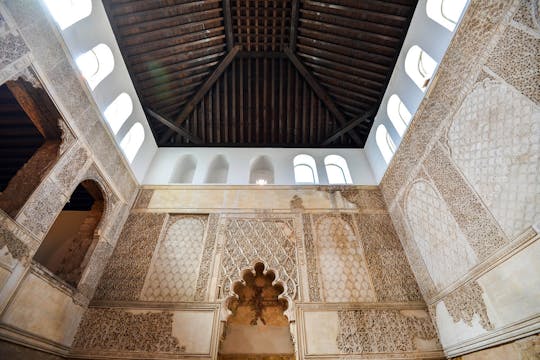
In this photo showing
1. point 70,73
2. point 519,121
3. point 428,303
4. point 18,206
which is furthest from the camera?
point 428,303

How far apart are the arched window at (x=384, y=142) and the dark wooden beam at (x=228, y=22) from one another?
3889 millimetres

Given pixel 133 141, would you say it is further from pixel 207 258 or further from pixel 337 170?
pixel 337 170

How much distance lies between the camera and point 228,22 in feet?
16.7

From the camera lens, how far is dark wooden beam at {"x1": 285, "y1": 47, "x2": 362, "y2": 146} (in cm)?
567

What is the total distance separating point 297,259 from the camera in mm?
4195

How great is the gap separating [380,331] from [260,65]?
5938 millimetres

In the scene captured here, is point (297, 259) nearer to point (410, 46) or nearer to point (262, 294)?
point (262, 294)

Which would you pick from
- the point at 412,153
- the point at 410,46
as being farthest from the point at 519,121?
the point at 410,46

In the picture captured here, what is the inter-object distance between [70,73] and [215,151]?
3243 millimetres

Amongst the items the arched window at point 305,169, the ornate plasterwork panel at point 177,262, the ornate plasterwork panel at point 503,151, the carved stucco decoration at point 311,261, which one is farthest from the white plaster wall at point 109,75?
the ornate plasterwork panel at point 503,151

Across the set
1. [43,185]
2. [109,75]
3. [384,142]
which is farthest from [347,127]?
[43,185]

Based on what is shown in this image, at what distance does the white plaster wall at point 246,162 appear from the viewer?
5.45m

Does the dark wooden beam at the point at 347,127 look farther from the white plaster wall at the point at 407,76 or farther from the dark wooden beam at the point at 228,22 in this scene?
the dark wooden beam at the point at 228,22

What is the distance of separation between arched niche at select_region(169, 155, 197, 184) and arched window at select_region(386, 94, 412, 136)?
4.64 m
